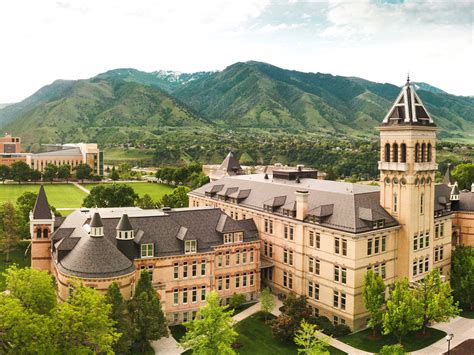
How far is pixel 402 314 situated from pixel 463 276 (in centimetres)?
1770

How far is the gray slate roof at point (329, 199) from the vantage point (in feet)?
169

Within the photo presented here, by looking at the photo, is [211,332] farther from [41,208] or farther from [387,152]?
[387,152]

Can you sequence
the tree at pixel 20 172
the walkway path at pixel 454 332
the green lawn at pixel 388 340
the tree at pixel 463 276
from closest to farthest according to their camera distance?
the walkway path at pixel 454 332, the green lawn at pixel 388 340, the tree at pixel 463 276, the tree at pixel 20 172

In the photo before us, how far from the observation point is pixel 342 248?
166 feet

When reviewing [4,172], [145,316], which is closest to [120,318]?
[145,316]

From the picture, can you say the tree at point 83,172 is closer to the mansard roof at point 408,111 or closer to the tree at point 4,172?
the tree at point 4,172

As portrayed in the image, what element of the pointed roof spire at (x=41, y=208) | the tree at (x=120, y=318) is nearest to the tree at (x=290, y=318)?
the tree at (x=120, y=318)

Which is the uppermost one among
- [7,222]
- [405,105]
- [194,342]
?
[405,105]

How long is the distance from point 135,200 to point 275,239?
173 feet

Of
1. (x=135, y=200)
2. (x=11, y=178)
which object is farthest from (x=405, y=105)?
(x=11, y=178)

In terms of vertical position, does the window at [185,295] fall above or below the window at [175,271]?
below

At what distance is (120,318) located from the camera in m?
41.7

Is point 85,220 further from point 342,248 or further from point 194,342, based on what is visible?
point 342,248

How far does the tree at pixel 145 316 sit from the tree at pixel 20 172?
13143 centimetres
